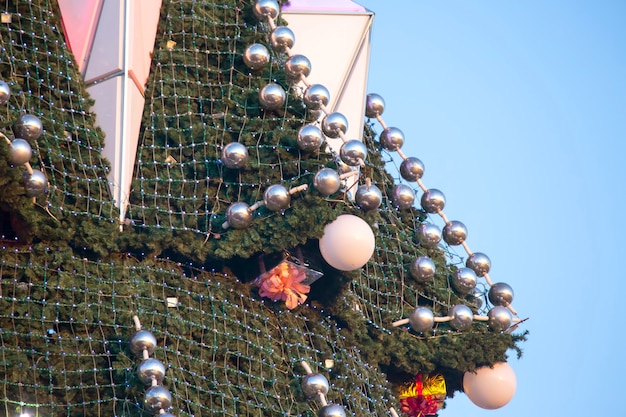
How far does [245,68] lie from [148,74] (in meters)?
1.07

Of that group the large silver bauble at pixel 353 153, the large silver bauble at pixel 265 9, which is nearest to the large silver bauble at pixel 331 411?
the large silver bauble at pixel 353 153

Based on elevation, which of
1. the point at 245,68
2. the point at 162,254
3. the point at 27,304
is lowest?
the point at 27,304

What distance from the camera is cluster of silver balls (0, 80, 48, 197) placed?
42.5 ft

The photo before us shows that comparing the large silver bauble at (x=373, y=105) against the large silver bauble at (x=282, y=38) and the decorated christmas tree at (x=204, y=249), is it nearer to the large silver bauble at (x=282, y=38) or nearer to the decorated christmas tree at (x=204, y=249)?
the decorated christmas tree at (x=204, y=249)

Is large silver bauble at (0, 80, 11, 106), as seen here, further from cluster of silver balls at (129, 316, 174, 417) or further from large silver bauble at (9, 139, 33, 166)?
cluster of silver balls at (129, 316, 174, 417)

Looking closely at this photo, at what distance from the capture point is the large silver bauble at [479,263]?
55.2ft

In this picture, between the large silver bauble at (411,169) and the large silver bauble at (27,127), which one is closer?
the large silver bauble at (27,127)

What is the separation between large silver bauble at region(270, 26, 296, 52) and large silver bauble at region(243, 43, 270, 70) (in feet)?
0.69

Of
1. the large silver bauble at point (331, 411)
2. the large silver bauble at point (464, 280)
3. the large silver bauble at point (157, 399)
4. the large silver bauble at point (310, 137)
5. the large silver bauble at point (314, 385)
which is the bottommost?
the large silver bauble at point (157, 399)

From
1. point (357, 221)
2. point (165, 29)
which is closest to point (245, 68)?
point (165, 29)

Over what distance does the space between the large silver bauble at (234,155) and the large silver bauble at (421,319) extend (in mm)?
2949

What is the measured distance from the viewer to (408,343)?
16.0 meters

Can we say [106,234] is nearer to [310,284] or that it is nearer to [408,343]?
[310,284]

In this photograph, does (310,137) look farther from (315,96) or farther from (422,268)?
(422,268)
